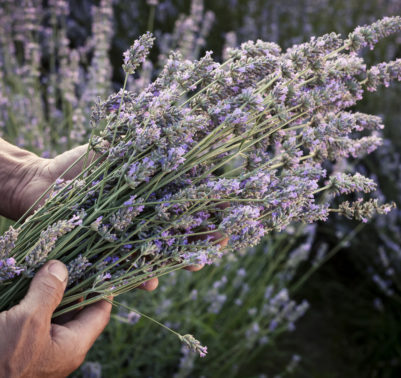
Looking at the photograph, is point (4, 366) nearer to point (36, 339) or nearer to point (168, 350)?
point (36, 339)

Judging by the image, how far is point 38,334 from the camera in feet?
3.18

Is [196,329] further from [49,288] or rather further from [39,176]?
[49,288]

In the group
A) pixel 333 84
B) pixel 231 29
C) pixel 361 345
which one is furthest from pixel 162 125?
pixel 231 29

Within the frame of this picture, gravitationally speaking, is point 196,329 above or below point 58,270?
below

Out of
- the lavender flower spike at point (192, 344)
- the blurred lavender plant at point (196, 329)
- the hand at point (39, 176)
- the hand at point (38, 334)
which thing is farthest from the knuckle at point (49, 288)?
the blurred lavender plant at point (196, 329)

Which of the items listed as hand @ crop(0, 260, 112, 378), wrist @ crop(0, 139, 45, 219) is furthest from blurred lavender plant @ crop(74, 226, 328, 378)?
hand @ crop(0, 260, 112, 378)

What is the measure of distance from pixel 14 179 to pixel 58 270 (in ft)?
1.86

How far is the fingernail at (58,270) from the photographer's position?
0.98m

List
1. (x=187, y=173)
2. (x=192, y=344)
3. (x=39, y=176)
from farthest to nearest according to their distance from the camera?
(x=39, y=176) < (x=187, y=173) < (x=192, y=344)

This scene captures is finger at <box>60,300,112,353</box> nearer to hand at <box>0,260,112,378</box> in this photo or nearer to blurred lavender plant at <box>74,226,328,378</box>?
hand at <box>0,260,112,378</box>

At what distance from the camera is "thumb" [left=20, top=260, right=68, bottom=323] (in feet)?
3.16

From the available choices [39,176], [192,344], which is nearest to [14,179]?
[39,176]

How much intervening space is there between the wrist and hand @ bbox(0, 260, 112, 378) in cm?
50

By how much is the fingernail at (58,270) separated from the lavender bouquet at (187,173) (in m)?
0.02
